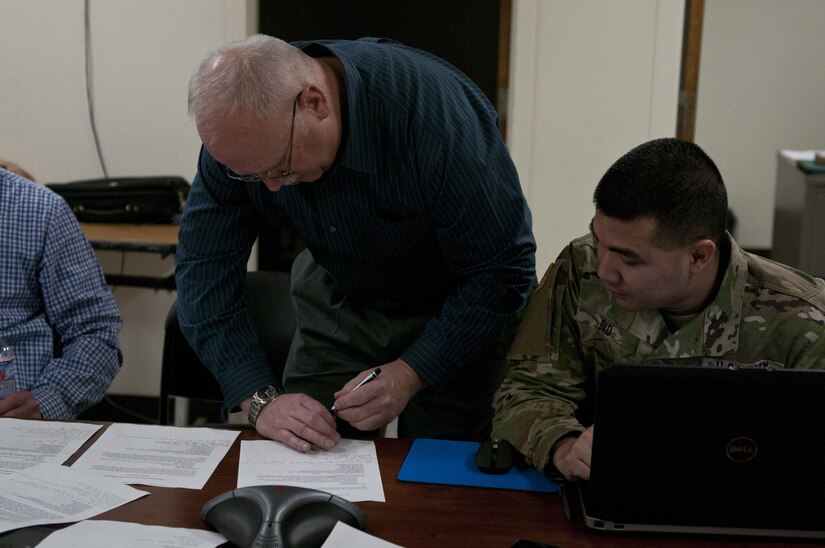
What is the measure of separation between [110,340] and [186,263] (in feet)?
1.15

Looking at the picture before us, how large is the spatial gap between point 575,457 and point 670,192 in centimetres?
43

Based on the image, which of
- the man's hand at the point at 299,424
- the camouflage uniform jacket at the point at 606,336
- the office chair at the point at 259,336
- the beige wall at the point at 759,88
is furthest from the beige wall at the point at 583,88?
the beige wall at the point at 759,88

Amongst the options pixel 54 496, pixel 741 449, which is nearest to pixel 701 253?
pixel 741 449

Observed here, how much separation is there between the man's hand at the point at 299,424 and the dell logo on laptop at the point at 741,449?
0.62m

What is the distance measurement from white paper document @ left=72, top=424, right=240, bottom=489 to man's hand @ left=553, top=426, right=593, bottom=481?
529 mm

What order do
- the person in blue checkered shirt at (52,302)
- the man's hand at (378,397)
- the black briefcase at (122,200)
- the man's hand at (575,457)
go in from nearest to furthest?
the man's hand at (575,457) < the man's hand at (378,397) < the person in blue checkered shirt at (52,302) < the black briefcase at (122,200)

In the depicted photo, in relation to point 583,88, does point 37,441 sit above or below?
below

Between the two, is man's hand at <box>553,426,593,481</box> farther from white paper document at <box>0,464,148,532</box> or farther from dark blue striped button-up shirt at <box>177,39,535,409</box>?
white paper document at <box>0,464,148,532</box>

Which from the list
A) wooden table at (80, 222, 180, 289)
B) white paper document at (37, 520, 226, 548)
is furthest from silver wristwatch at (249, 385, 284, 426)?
wooden table at (80, 222, 180, 289)

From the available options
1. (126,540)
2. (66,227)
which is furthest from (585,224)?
(126,540)

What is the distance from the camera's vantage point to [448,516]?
45.7 inches

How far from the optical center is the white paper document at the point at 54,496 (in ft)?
3.72

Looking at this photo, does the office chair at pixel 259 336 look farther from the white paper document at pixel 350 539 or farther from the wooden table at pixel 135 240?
the white paper document at pixel 350 539

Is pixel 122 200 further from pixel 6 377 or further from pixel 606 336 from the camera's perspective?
pixel 606 336
